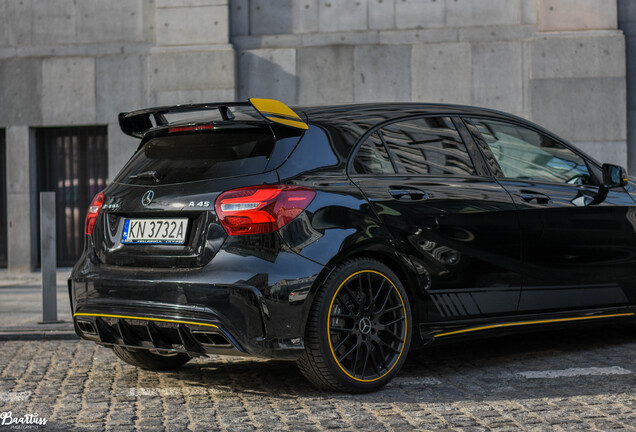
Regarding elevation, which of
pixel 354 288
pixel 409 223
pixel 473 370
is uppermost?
pixel 409 223

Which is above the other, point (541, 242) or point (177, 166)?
point (177, 166)

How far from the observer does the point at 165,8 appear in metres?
13.9

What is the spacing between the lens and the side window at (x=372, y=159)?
533 centimetres

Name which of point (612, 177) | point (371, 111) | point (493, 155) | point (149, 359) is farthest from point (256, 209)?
point (612, 177)

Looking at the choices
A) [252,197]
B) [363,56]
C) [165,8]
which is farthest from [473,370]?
[165,8]

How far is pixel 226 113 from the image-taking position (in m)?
5.18

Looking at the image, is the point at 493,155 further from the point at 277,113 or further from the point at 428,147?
the point at 277,113

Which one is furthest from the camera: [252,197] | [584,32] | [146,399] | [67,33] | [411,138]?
→ [67,33]

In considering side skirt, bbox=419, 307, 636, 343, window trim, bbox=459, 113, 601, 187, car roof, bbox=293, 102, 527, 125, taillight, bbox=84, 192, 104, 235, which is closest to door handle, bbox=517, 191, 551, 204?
window trim, bbox=459, 113, 601, 187

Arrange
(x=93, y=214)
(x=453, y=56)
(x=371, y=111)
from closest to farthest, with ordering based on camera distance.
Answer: (x=93, y=214) → (x=371, y=111) → (x=453, y=56)

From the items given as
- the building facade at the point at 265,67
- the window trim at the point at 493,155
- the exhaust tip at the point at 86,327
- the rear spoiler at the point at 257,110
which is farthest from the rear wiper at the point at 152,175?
the building facade at the point at 265,67

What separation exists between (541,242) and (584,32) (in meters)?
8.15

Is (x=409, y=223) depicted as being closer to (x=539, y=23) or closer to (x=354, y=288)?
(x=354, y=288)

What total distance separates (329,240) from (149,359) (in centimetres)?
170
